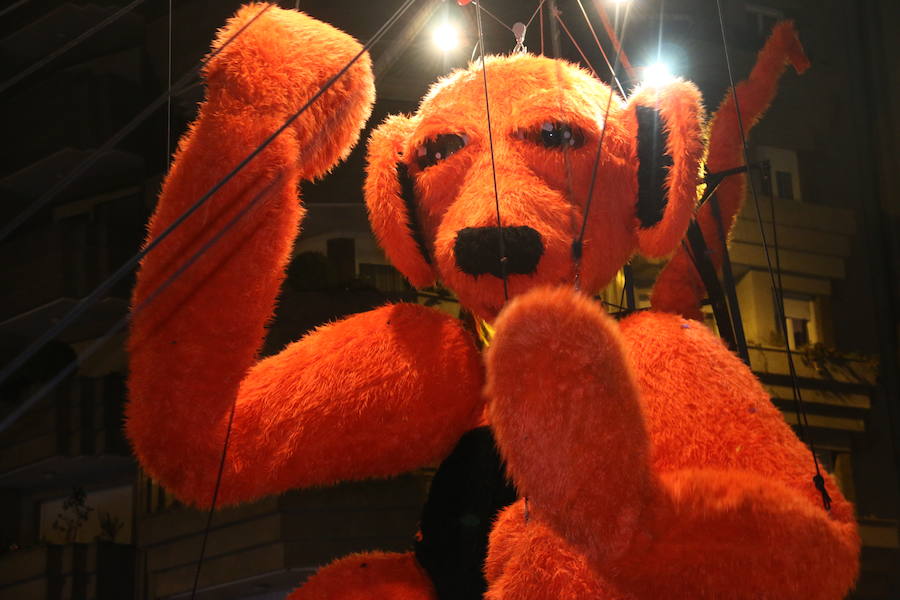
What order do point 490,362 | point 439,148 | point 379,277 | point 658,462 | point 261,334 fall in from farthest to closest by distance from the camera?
point 379,277, point 439,148, point 261,334, point 658,462, point 490,362

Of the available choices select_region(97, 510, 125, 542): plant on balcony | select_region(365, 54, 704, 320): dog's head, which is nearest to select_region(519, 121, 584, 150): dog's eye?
select_region(365, 54, 704, 320): dog's head

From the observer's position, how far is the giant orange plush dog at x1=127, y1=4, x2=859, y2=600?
0.74 metres

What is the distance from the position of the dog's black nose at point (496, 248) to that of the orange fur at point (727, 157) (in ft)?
0.83

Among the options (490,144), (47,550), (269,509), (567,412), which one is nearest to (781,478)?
(567,412)

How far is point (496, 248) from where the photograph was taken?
98 centimetres

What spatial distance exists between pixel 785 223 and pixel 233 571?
6.12 feet

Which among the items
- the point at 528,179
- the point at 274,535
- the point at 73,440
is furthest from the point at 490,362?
the point at 274,535

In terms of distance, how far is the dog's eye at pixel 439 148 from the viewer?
112 cm

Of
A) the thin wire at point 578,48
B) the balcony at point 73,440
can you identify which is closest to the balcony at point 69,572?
the balcony at point 73,440

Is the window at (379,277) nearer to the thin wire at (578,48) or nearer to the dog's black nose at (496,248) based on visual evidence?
the thin wire at (578,48)

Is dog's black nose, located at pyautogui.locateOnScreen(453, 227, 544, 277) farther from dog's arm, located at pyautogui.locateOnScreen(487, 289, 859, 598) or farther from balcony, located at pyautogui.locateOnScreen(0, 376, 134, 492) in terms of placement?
balcony, located at pyautogui.locateOnScreen(0, 376, 134, 492)

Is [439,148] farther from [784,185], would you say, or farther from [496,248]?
[784,185]

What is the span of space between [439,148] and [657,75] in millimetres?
265

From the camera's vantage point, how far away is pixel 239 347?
1.00m
